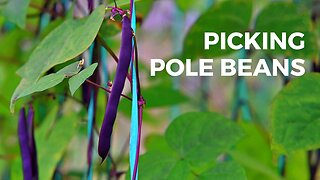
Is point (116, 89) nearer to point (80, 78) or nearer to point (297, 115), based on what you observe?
point (80, 78)

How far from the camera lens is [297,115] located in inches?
21.3

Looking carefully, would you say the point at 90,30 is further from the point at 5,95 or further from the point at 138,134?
the point at 5,95

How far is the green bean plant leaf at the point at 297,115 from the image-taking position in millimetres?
528

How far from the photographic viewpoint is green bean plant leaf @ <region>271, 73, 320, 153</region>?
528 millimetres

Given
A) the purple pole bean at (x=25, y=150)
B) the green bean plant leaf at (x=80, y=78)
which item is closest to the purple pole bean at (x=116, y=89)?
the green bean plant leaf at (x=80, y=78)

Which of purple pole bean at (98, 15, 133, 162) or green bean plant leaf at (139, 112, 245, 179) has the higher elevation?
purple pole bean at (98, 15, 133, 162)

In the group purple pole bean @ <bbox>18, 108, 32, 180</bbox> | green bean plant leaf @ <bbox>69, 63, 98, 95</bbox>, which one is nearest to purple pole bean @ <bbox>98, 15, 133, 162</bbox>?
green bean plant leaf @ <bbox>69, 63, 98, 95</bbox>

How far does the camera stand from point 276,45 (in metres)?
0.67

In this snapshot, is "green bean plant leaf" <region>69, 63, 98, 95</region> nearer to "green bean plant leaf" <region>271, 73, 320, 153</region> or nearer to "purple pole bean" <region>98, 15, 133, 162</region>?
"purple pole bean" <region>98, 15, 133, 162</region>

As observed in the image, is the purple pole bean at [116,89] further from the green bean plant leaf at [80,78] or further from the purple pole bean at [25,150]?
the purple pole bean at [25,150]

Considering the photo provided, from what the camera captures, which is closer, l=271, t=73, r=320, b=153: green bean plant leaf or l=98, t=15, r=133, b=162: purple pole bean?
l=98, t=15, r=133, b=162: purple pole bean

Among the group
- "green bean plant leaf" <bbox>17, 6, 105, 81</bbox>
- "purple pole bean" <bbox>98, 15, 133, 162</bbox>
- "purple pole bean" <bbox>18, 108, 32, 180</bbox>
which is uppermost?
"green bean plant leaf" <bbox>17, 6, 105, 81</bbox>

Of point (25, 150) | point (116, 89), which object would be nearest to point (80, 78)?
point (116, 89)

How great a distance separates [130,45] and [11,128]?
25.2 inches
